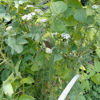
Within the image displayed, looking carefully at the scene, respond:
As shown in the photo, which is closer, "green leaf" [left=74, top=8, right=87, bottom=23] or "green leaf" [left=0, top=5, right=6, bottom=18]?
"green leaf" [left=74, top=8, right=87, bottom=23]

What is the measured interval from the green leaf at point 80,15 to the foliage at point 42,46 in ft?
0.10

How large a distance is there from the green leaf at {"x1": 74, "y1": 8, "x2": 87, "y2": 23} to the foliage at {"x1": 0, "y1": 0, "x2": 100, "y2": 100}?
0.03 metres

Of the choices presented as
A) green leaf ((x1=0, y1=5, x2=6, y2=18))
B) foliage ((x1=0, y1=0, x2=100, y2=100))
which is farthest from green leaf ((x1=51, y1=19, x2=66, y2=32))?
green leaf ((x1=0, y1=5, x2=6, y2=18))

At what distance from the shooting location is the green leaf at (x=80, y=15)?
0.66m

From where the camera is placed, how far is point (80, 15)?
0.66m

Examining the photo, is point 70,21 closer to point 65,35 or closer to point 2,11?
point 65,35

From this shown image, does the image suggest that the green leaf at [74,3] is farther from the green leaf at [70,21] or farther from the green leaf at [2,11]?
the green leaf at [2,11]

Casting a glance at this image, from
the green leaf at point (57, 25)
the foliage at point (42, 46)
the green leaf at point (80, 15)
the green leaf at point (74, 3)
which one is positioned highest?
the green leaf at point (74, 3)

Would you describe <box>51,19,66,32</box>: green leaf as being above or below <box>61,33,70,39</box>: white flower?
above

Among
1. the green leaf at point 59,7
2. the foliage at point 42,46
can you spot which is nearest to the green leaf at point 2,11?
the foliage at point 42,46

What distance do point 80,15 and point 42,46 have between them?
304 mm

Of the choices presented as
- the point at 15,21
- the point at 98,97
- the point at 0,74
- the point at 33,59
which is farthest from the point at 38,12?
the point at 98,97

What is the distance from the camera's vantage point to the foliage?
75 centimetres

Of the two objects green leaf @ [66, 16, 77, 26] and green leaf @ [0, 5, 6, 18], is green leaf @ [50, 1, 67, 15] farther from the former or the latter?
green leaf @ [0, 5, 6, 18]
